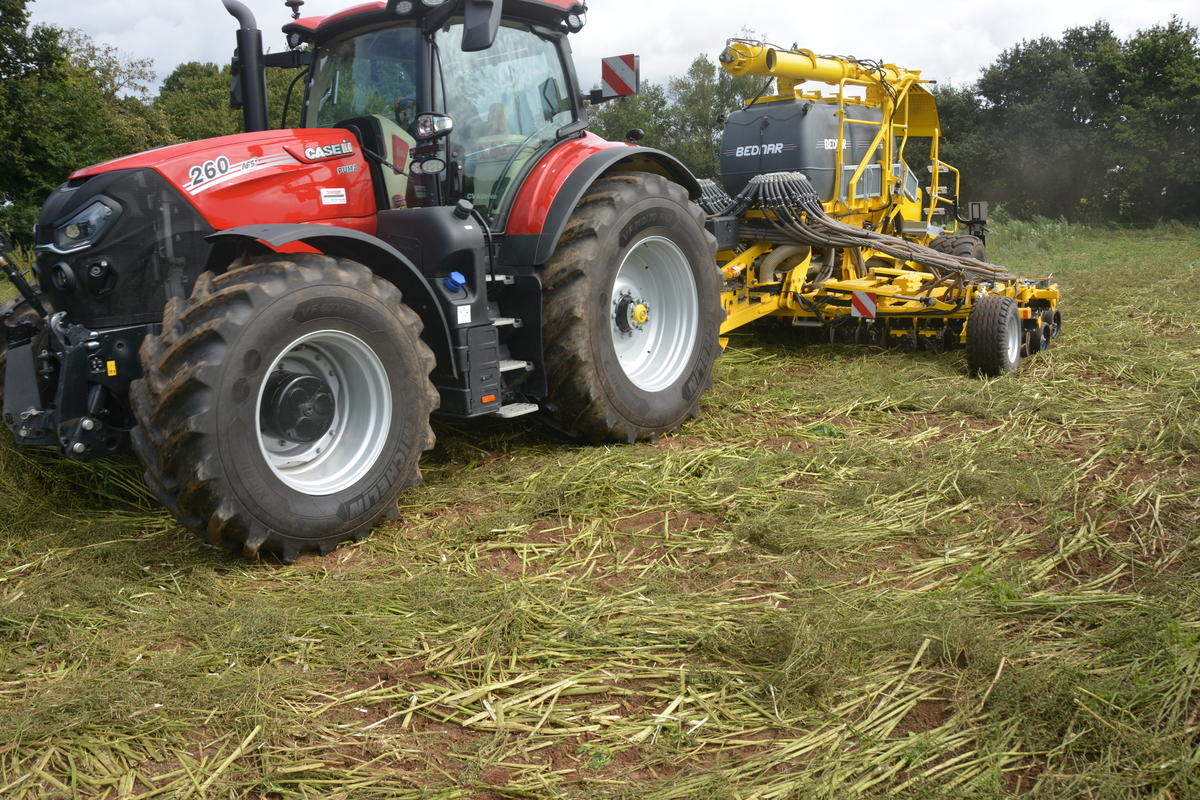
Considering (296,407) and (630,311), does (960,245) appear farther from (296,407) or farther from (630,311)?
(296,407)

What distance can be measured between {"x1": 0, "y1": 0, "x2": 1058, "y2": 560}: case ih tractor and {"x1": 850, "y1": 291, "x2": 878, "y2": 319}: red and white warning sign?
0.80 metres

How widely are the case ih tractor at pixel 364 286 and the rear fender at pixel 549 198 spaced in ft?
0.04

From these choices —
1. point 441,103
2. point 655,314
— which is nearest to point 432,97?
point 441,103

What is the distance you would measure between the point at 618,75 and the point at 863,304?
9.13 feet

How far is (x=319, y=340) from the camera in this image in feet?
12.5

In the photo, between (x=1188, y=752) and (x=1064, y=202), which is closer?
(x=1188, y=752)

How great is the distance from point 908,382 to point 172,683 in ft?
17.2

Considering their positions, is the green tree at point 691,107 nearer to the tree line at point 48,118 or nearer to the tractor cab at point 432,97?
the tree line at point 48,118

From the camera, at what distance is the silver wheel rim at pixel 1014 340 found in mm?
6656

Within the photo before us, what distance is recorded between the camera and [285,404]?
369 cm

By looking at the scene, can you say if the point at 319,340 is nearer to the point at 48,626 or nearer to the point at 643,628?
the point at 48,626

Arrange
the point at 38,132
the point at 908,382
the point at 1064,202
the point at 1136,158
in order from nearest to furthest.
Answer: the point at 908,382
the point at 38,132
the point at 1136,158
the point at 1064,202

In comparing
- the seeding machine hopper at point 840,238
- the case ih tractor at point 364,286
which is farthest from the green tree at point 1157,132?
the case ih tractor at point 364,286

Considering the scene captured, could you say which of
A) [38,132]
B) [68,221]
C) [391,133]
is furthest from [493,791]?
[38,132]
